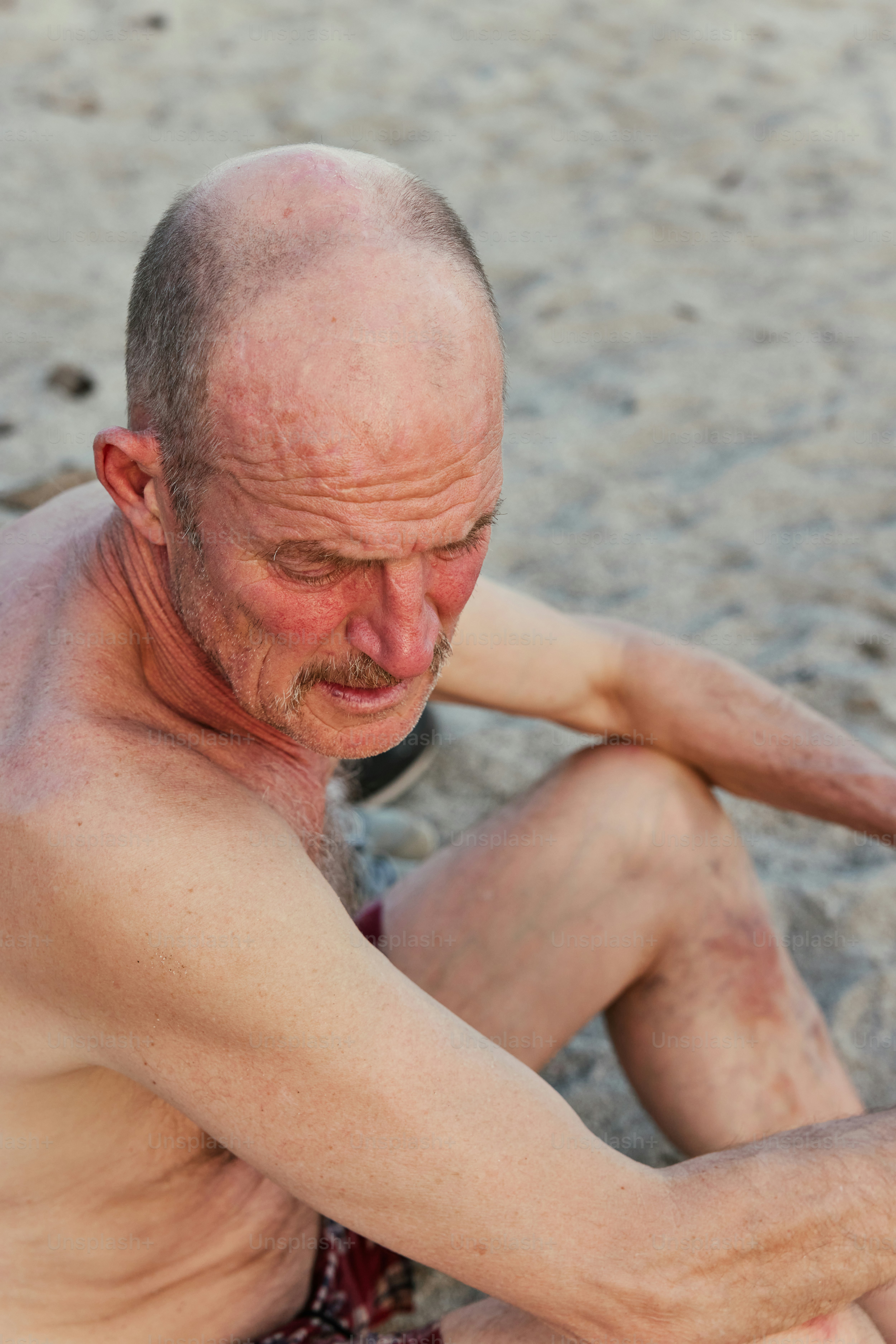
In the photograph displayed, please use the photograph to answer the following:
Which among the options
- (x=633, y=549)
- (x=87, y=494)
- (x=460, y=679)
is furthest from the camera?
(x=633, y=549)

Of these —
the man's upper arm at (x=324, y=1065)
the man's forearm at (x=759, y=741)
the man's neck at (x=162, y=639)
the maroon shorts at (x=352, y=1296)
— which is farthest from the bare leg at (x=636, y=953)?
the man's upper arm at (x=324, y=1065)

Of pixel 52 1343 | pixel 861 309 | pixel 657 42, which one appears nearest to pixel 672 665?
pixel 52 1343

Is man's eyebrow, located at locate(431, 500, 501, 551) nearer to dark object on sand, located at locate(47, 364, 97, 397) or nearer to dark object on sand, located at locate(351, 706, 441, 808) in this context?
dark object on sand, located at locate(351, 706, 441, 808)

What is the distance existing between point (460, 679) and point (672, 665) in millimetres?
390

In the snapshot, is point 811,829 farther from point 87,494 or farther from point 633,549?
point 87,494

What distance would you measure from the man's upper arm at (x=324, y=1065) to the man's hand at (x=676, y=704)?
0.89 meters

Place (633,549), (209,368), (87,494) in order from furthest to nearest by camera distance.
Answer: (633,549), (87,494), (209,368)

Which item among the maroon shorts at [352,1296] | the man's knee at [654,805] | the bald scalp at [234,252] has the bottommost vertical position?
the maroon shorts at [352,1296]

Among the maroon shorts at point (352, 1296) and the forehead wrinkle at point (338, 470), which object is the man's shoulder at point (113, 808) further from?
the maroon shorts at point (352, 1296)

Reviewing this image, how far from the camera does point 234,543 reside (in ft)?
4.83

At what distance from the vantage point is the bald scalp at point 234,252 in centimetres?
141

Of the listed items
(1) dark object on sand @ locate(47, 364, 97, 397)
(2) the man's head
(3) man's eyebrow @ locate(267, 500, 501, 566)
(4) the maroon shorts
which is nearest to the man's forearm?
(4) the maroon shorts

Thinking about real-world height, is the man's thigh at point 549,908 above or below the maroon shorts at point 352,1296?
above

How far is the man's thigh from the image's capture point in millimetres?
2064
